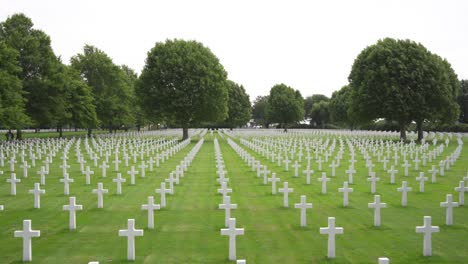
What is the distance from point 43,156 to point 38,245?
2229 cm

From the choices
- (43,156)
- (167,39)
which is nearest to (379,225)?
(43,156)

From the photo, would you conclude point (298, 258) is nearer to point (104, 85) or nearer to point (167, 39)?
point (167, 39)

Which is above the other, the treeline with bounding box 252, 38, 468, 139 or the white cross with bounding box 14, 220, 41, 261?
the treeline with bounding box 252, 38, 468, 139

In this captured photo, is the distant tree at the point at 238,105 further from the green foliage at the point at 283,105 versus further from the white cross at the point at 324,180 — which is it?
the white cross at the point at 324,180

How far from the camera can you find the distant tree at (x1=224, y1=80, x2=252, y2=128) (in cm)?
10262

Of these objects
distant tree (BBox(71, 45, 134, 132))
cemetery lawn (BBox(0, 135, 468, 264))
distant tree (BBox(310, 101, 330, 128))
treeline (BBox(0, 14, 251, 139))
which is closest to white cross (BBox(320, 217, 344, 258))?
cemetery lawn (BBox(0, 135, 468, 264))

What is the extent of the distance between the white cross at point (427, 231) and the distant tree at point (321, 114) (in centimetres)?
11249

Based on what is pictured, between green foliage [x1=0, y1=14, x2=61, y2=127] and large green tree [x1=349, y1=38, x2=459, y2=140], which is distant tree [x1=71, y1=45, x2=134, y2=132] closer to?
green foliage [x1=0, y1=14, x2=61, y2=127]

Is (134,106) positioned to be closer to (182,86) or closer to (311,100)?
(182,86)

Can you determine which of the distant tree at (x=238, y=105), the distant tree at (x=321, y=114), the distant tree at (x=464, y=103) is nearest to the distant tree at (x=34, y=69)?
the distant tree at (x=238, y=105)

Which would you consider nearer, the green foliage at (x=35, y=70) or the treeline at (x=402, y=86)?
the treeline at (x=402, y=86)

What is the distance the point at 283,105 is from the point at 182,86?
5367 centimetres

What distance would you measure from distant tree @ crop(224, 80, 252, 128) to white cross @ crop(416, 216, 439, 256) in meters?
92.7

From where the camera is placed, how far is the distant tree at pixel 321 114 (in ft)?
398
